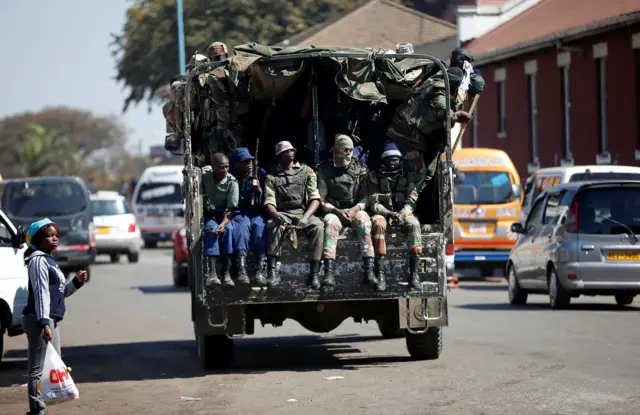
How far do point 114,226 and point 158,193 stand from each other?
10.5m

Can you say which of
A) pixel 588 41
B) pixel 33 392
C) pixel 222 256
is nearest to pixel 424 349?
pixel 222 256

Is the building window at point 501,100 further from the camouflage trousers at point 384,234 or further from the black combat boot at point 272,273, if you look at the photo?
the black combat boot at point 272,273

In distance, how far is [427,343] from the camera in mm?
13148

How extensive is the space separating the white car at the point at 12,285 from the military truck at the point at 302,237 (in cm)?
187

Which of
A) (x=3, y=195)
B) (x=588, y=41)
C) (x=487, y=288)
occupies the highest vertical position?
(x=588, y=41)

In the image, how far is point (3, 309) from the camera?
1378 centimetres

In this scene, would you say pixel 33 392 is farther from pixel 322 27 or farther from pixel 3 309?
pixel 322 27

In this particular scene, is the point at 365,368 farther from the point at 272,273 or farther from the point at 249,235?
the point at 249,235

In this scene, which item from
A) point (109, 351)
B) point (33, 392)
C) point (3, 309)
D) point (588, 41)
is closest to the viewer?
point (33, 392)

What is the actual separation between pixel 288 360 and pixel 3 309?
287 centimetres

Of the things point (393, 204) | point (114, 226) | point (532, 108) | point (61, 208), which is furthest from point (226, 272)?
point (532, 108)

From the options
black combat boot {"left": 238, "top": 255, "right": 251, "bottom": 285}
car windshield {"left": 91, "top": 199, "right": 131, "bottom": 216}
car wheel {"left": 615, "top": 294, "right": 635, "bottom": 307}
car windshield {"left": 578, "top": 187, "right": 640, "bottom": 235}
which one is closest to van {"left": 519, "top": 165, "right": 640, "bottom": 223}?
car wheel {"left": 615, "top": 294, "right": 635, "bottom": 307}

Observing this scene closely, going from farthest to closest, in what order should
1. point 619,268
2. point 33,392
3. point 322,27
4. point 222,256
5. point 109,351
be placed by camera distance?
point 322,27
point 619,268
point 109,351
point 222,256
point 33,392

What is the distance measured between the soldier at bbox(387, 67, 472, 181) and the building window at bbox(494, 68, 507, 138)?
27004 mm
